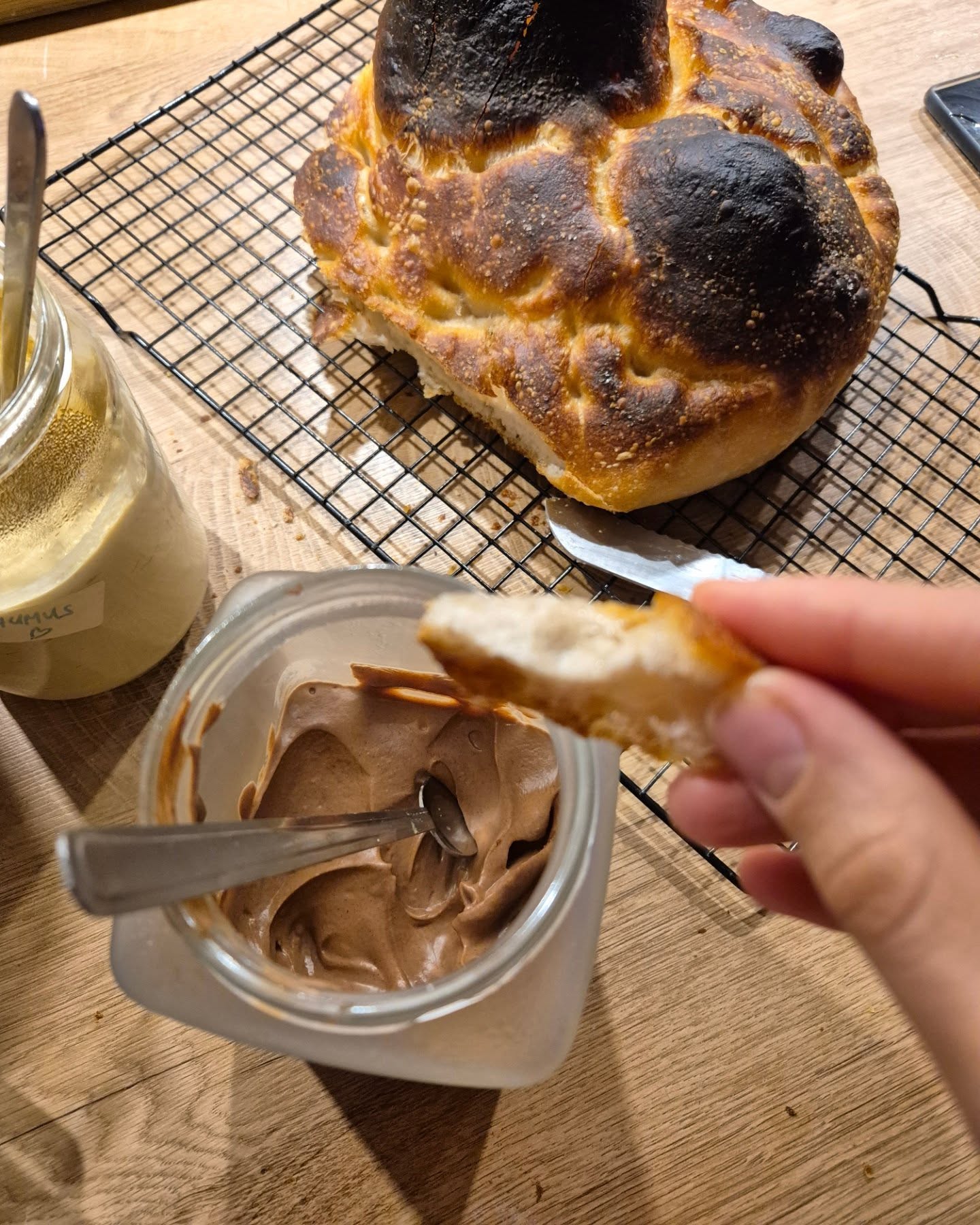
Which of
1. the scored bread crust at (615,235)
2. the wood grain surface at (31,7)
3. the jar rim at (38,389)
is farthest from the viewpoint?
the wood grain surface at (31,7)

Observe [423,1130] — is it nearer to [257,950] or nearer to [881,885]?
[257,950]

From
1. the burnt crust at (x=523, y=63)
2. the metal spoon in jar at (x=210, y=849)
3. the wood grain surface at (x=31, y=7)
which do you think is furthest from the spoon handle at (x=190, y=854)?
the wood grain surface at (x=31, y=7)

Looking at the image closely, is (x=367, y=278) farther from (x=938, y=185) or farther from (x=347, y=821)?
(x=938, y=185)

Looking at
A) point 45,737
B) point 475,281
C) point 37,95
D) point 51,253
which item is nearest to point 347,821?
point 45,737

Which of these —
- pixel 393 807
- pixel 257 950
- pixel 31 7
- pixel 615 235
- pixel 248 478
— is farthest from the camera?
pixel 31 7

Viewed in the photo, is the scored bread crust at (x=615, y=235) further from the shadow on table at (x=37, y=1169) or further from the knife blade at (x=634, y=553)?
the shadow on table at (x=37, y=1169)

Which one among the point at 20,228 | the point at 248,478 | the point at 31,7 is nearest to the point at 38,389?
the point at 20,228

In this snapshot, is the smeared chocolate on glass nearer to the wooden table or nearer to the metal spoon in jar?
the metal spoon in jar
